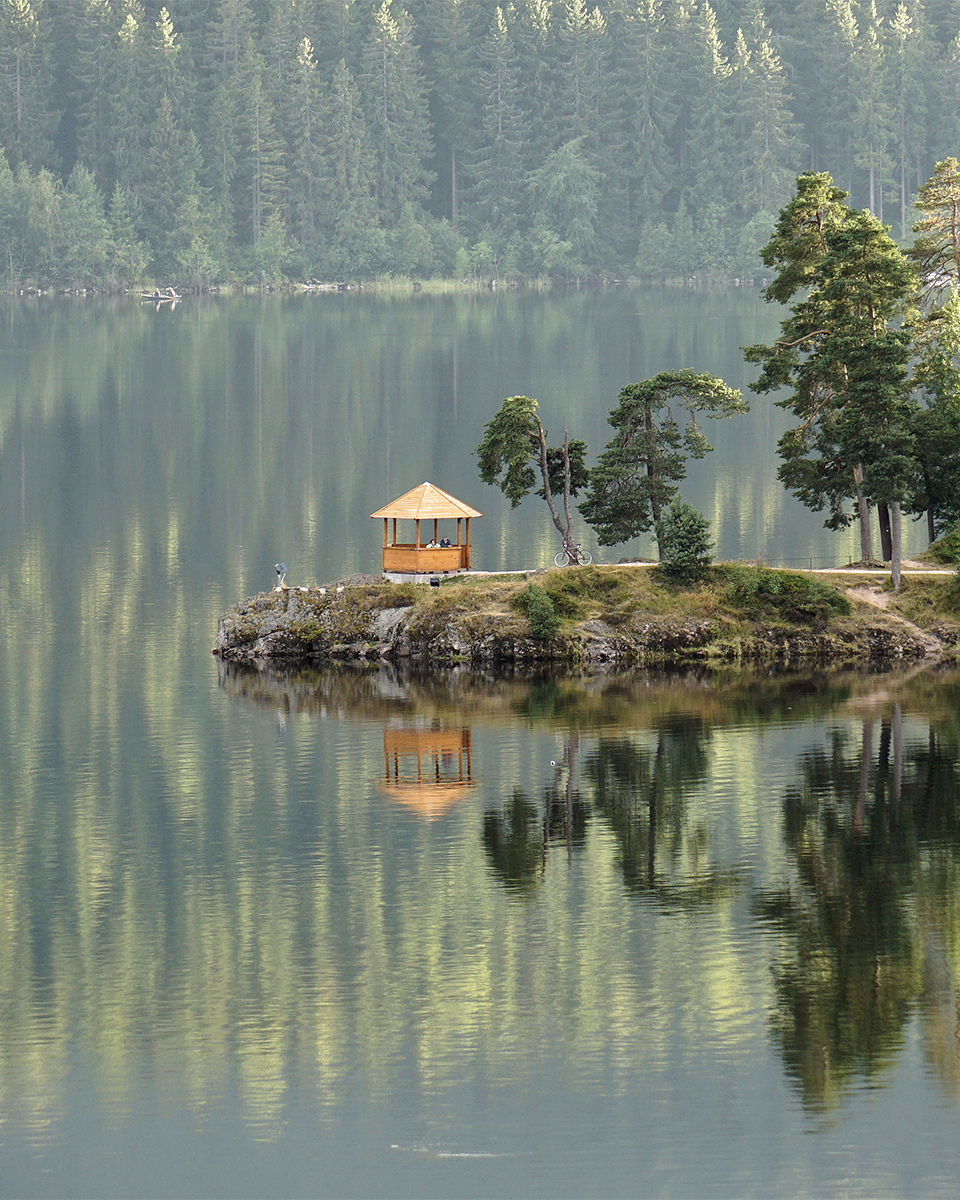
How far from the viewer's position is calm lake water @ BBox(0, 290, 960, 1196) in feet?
122

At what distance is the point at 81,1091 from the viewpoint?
39156 millimetres

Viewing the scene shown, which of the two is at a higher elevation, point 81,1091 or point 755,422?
point 755,422

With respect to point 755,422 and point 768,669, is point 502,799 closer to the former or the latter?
point 768,669

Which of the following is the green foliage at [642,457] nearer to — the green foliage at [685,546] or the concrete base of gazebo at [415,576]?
the green foliage at [685,546]

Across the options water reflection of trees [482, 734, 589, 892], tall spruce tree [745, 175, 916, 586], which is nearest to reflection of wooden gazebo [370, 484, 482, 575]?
tall spruce tree [745, 175, 916, 586]

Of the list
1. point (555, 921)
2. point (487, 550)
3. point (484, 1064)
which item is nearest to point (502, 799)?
point (555, 921)

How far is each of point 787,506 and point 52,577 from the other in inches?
1708

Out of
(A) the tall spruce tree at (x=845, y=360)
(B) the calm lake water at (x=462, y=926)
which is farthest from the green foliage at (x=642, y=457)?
(B) the calm lake water at (x=462, y=926)

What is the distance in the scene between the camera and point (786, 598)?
263 ft

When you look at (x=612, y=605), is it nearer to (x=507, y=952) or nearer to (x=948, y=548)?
(x=948, y=548)

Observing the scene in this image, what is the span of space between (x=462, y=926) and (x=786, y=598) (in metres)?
35.1

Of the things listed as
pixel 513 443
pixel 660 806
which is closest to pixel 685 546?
pixel 513 443

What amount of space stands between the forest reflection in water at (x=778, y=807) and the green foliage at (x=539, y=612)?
3.09 metres

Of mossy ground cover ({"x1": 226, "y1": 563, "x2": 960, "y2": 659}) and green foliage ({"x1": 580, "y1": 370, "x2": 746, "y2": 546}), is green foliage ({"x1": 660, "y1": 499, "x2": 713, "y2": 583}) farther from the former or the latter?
green foliage ({"x1": 580, "y1": 370, "x2": 746, "y2": 546})
